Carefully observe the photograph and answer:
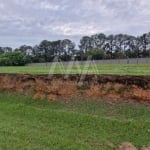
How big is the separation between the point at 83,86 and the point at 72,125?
4294mm

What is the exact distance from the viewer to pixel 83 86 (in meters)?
16.5

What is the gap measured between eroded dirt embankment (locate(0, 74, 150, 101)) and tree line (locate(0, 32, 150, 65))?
5731cm

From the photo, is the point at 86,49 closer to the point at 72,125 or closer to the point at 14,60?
the point at 14,60

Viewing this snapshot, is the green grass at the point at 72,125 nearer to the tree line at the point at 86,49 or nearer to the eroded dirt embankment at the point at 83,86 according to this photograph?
the eroded dirt embankment at the point at 83,86

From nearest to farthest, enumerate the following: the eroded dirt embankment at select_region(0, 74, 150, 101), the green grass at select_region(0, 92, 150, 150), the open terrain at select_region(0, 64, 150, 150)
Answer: the green grass at select_region(0, 92, 150, 150) → the open terrain at select_region(0, 64, 150, 150) → the eroded dirt embankment at select_region(0, 74, 150, 101)

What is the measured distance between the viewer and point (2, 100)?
58.3ft

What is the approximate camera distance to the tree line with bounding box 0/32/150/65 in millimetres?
78875

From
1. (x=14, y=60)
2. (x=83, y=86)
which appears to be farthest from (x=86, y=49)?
(x=83, y=86)

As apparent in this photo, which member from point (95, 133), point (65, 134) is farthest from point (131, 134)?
point (65, 134)

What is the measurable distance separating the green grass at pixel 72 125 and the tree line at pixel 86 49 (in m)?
61.6

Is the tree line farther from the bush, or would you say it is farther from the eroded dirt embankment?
the eroded dirt embankment

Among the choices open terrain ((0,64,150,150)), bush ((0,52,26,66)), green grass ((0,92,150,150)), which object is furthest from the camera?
bush ((0,52,26,66))

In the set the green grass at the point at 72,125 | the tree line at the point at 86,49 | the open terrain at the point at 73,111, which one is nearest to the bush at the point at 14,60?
the tree line at the point at 86,49

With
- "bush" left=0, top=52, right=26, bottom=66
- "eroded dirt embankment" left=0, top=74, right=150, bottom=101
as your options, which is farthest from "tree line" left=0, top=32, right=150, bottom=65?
"eroded dirt embankment" left=0, top=74, right=150, bottom=101
